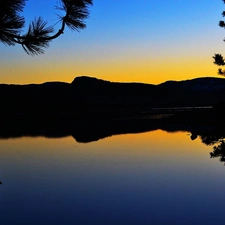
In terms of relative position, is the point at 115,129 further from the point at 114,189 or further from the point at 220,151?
the point at 114,189

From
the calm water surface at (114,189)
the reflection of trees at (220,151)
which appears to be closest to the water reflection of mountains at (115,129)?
the reflection of trees at (220,151)

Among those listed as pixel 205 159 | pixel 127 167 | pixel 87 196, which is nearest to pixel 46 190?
pixel 87 196

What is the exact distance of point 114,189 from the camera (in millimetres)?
9703

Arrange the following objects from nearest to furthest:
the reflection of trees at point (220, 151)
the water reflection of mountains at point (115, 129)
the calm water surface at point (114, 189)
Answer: the calm water surface at point (114, 189) → the reflection of trees at point (220, 151) → the water reflection of mountains at point (115, 129)

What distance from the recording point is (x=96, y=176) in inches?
462

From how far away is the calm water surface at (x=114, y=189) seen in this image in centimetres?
731

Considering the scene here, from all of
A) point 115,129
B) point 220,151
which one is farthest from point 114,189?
point 115,129

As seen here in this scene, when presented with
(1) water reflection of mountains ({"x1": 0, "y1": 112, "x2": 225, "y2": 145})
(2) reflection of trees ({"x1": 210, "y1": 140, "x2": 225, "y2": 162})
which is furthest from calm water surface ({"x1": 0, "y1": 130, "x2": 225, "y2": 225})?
(1) water reflection of mountains ({"x1": 0, "y1": 112, "x2": 225, "y2": 145})

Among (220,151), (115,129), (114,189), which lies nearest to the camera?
(114,189)

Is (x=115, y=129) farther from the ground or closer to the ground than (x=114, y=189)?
farther from the ground

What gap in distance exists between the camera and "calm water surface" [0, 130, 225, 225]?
24.0 ft

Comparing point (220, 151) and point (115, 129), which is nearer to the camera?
point (220, 151)

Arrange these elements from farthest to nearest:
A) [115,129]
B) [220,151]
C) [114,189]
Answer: [115,129] → [220,151] → [114,189]

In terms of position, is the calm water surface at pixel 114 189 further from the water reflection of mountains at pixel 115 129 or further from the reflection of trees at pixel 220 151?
the water reflection of mountains at pixel 115 129
